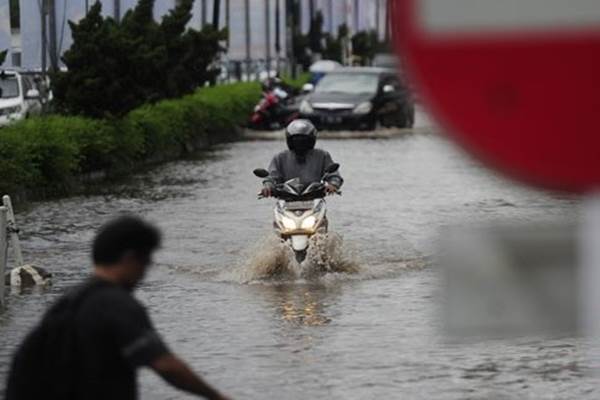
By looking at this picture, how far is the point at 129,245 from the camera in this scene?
17.2ft

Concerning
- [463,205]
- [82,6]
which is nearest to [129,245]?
[463,205]

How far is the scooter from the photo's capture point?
1631 centimetres

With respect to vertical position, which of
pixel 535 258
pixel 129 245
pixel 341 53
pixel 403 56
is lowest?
pixel 341 53

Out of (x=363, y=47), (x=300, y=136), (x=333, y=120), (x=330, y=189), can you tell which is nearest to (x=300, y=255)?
(x=330, y=189)

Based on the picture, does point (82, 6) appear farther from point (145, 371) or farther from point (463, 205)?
point (145, 371)

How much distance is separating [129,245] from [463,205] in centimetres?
1935

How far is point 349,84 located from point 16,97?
10119 mm

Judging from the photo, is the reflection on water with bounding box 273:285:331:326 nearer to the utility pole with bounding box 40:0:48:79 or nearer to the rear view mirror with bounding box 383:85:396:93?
the utility pole with bounding box 40:0:48:79

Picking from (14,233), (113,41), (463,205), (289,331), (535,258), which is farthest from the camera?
A: (113,41)

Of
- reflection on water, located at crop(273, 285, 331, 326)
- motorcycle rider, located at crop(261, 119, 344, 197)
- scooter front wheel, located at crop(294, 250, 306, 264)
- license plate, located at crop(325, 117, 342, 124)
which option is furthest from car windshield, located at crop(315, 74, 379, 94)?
reflection on water, located at crop(273, 285, 331, 326)

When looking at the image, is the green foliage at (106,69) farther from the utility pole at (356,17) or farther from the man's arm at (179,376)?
the utility pole at (356,17)

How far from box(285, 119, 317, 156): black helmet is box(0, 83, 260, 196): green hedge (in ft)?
23.6

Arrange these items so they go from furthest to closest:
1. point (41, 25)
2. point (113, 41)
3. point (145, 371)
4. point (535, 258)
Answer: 1. point (41, 25)
2. point (113, 41)
3. point (145, 371)
4. point (535, 258)

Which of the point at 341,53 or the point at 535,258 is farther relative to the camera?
the point at 341,53
